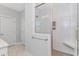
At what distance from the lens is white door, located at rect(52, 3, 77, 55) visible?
120 centimetres

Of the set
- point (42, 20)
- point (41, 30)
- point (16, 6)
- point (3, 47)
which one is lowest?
point (3, 47)

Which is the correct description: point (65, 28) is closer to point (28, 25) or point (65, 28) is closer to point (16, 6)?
point (28, 25)

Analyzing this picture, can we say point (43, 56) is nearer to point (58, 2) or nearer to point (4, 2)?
point (58, 2)

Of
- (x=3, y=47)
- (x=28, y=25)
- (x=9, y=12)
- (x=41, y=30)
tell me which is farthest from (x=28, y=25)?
(x=3, y=47)

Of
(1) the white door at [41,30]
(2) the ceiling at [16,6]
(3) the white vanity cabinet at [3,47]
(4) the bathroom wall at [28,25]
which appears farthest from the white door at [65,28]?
(3) the white vanity cabinet at [3,47]

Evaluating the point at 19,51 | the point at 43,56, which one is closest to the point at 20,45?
the point at 19,51

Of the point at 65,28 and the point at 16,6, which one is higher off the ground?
the point at 16,6

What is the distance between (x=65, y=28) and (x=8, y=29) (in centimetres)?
69

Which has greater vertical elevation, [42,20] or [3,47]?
[42,20]

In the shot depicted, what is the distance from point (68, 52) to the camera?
1201 mm

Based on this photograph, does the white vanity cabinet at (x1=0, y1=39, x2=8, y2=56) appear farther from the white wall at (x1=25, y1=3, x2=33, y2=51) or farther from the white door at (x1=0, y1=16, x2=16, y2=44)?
the white wall at (x1=25, y1=3, x2=33, y2=51)

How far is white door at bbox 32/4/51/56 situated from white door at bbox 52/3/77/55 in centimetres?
9

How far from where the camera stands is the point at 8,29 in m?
1.22

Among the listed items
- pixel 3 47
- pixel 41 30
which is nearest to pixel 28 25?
pixel 41 30
